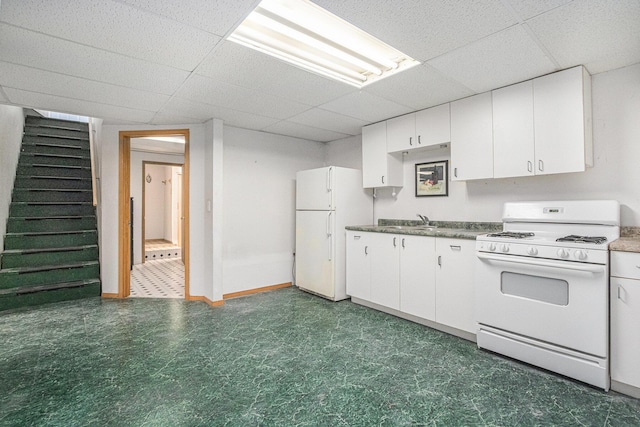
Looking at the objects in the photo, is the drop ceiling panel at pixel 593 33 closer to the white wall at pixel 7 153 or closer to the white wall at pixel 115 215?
the white wall at pixel 115 215

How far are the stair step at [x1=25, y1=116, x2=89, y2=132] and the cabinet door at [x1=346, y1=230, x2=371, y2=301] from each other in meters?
5.69

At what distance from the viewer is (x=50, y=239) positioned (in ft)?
14.8

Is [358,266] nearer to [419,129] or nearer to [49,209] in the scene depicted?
[419,129]

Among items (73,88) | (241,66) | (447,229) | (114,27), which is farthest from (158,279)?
(447,229)

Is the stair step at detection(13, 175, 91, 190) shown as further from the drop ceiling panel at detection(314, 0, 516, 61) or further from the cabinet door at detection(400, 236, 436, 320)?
the drop ceiling panel at detection(314, 0, 516, 61)

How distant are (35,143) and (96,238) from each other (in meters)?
2.15

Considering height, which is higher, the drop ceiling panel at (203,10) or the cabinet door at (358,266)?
the drop ceiling panel at (203,10)

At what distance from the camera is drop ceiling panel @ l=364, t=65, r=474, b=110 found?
8.70 ft

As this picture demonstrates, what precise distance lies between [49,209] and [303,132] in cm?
400

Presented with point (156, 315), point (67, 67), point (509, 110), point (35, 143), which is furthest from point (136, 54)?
point (35, 143)

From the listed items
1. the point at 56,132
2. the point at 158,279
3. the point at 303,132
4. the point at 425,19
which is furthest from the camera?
the point at 56,132

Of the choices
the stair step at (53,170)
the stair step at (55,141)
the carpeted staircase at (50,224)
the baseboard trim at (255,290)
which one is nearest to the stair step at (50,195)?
the carpeted staircase at (50,224)

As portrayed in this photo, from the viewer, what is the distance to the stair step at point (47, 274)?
393 cm

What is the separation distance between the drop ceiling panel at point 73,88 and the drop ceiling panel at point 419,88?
2151 millimetres
